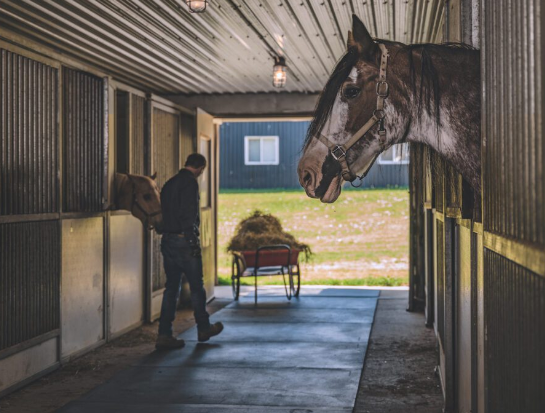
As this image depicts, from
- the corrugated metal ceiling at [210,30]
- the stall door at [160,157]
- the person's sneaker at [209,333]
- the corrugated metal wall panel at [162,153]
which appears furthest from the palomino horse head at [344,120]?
the corrugated metal wall panel at [162,153]

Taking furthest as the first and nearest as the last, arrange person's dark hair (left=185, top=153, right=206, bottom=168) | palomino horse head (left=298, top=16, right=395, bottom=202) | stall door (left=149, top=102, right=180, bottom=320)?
stall door (left=149, top=102, right=180, bottom=320)
person's dark hair (left=185, top=153, right=206, bottom=168)
palomino horse head (left=298, top=16, right=395, bottom=202)

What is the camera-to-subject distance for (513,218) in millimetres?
1676

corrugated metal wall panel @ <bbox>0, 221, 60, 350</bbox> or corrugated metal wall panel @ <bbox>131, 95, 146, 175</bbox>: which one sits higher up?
corrugated metal wall panel @ <bbox>131, 95, 146, 175</bbox>

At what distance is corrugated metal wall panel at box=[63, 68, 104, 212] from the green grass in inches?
212

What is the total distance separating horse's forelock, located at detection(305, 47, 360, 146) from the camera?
2496 millimetres

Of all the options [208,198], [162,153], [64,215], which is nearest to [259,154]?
[208,198]

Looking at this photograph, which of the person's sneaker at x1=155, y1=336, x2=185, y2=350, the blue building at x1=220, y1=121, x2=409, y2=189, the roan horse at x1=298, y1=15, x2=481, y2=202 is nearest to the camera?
the roan horse at x1=298, y1=15, x2=481, y2=202

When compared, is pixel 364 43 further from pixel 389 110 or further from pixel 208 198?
pixel 208 198

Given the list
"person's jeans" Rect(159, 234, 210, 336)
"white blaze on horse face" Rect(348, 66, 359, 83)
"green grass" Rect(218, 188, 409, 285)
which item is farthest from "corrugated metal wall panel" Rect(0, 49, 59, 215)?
"green grass" Rect(218, 188, 409, 285)

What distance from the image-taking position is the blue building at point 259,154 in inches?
816

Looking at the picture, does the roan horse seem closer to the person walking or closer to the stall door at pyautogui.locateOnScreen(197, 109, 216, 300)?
the person walking

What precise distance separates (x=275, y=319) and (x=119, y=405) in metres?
3.57

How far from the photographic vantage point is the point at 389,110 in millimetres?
2479

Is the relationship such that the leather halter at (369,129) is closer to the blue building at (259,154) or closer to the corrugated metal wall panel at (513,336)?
the corrugated metal wall panel at (513,336)
